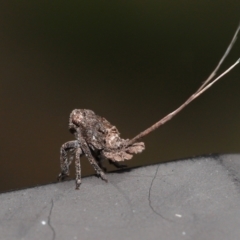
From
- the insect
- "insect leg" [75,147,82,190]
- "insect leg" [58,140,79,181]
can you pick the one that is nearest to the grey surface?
"insect leg" [75,147,82,190]

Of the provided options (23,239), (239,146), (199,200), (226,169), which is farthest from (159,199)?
(239,146)

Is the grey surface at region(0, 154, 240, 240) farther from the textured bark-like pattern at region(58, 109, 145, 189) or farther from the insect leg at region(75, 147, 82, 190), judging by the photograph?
the textured bark-like pattern at region(58, 109, 145, 189)

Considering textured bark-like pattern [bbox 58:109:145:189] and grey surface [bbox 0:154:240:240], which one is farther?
textured bark-like pattern [bbox 58:109:145:189]

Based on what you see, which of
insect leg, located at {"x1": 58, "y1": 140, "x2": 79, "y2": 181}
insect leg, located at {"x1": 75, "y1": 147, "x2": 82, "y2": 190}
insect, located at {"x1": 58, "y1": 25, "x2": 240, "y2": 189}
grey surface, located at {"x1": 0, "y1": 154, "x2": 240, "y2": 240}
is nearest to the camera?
grey surface, located at {"x1": 0, "y1": 154, "x2": 240, "y2": 240}

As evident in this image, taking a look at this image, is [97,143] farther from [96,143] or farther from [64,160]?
[64,160]

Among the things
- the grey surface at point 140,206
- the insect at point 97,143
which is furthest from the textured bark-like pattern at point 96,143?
the grey surface at point 140,206

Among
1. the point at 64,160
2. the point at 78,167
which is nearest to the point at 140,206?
the point at 78,167

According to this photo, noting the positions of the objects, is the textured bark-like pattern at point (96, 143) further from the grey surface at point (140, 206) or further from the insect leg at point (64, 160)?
the grey surface at point (140, 206)
